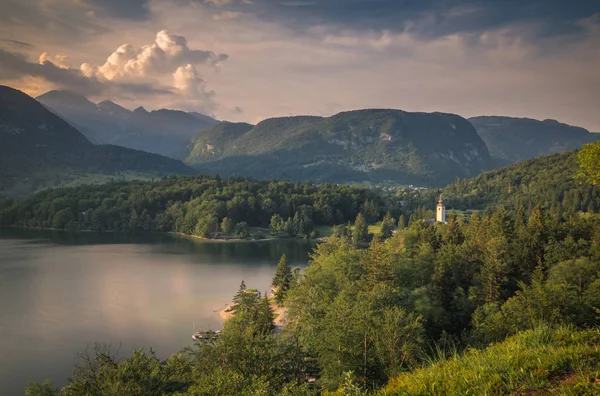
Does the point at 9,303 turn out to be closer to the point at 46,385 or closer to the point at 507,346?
the point at 46,385

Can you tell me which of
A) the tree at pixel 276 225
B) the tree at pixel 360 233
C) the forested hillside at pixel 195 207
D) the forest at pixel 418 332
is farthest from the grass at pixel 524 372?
the tree at pixel 276 225

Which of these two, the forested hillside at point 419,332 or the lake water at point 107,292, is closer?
the forested hillside at point 419,332

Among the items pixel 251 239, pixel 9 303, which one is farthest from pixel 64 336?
pixel 251 239

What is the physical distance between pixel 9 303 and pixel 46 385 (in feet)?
98.6

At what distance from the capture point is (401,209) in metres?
117

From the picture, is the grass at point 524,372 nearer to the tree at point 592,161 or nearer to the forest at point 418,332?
the forest at point 418,332

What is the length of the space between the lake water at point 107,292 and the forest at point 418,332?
471 centimetres

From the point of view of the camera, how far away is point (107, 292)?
47.8 m

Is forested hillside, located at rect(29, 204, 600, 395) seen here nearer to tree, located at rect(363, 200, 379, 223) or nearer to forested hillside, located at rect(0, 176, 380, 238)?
forested hillside, located at rect(0, 176, 380, 238)

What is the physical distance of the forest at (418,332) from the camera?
7816 mm

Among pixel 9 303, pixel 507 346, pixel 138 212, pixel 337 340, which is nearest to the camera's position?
pixel 507 346

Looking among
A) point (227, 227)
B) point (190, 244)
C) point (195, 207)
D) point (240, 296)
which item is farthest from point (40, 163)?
point (240, 296)

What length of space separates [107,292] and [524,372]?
47.0 meters

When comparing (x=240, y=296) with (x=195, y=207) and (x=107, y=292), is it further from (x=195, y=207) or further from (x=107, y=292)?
(x=195, y=207)
